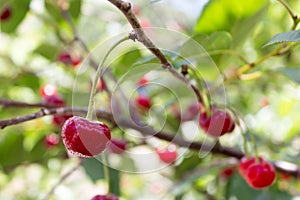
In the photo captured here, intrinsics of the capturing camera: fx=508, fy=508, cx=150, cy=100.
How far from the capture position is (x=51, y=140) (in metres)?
1.44

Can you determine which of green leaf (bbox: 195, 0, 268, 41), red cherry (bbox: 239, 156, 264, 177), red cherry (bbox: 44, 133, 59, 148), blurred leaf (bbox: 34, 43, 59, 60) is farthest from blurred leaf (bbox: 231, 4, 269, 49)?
blurred leaf (bbox: 34, 43, 59, 60)

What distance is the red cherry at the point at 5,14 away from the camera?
141 cm

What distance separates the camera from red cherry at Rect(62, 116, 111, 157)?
0.64 m

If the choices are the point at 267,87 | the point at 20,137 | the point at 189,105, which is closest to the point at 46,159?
the point at 20,137

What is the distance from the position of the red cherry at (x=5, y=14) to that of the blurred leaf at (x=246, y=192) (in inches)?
30.0

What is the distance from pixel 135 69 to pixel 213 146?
30 cm

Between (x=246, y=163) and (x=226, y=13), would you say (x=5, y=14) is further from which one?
(x=246, y=163)

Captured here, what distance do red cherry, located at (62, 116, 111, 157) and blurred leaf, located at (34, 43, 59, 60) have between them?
1020 mm

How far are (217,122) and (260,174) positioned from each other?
14cm

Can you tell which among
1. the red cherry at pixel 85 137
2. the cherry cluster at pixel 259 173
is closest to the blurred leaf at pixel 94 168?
the cherry cluster at pixel 259 173

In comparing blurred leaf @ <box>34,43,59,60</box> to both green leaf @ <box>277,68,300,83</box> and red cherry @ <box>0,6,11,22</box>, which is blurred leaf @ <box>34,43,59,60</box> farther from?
green leaf @ <box>277,68,300,83</box>

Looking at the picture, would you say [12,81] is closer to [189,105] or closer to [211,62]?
[189,105]

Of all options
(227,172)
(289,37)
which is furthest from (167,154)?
(289,37)

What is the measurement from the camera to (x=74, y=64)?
1669 millimetres
